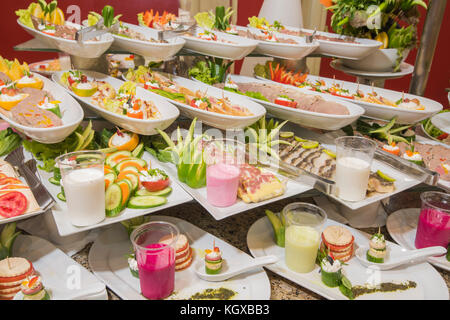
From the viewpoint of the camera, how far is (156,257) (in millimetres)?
1409

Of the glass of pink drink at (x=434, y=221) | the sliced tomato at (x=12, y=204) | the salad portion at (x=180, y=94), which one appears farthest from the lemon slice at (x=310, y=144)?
the sliced tomato at (x=12, y=204)

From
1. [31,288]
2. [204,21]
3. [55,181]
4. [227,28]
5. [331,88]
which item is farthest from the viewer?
[204,21]

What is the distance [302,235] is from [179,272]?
507mm

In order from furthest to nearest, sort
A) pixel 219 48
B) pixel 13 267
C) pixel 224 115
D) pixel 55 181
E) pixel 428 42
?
pixel 428 42 → pixel 219 48 → pixel 224 115 → pixel 55 181 → pixel 13 267

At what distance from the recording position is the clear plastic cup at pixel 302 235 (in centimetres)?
160

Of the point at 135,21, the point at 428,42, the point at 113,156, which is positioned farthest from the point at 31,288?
the point at 135,21

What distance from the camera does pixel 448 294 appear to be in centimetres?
153

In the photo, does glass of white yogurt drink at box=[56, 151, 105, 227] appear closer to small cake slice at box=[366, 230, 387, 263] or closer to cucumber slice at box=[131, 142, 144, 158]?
cucumber slice at box=[131, 142, 144, 158]

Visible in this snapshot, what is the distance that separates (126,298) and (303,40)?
205 centimetres

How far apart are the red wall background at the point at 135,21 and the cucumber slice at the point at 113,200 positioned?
134 inches

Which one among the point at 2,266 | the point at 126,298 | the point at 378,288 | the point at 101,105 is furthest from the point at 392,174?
the point at 2,266

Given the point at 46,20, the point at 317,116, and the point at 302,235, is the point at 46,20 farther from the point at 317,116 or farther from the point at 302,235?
the point at 302,235
